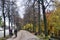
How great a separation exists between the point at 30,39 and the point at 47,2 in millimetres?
10470

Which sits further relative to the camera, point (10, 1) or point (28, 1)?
point (10, 1)

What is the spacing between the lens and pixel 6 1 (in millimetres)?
32406

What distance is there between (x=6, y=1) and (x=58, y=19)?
30.9 ft

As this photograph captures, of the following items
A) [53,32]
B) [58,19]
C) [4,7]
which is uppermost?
[4,7]

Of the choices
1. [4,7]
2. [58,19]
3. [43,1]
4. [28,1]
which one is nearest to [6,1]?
[4,7]

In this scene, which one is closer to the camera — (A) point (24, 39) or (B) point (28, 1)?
(A) point (24, 39)

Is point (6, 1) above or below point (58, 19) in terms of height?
above

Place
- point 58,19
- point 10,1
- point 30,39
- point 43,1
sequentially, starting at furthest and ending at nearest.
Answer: point 10,1 < point 58,19 < point 43,1 < point 30,39

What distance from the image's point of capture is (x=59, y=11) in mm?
31781

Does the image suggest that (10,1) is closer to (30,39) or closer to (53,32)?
(53,32)

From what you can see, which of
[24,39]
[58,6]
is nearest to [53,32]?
[58,6]

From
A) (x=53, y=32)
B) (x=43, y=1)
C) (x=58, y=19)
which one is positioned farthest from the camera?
(x=53, y=32)

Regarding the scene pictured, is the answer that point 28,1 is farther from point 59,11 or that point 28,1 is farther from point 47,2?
point 59,11

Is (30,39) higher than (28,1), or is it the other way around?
(28,1)
